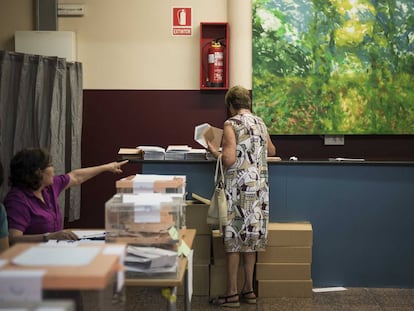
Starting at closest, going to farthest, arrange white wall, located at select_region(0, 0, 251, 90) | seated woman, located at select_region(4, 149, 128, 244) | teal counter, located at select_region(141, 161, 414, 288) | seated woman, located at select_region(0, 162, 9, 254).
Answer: seated woman, located at select_region(0, 162, 9, 254) < seated woman, located at select_region(4, 149, 128, 244) < teal counter, located at select_region(141, 161, 414, 288) < white wall, located at select_region(0, 0, 251, 90)

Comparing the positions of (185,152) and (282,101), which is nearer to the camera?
(185,152)

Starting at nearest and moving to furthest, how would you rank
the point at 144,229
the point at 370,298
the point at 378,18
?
the point at 144,229, the point at 370,298, the point at 378,18

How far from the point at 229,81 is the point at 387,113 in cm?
143

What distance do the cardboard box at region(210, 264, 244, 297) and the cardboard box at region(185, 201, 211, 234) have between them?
0.28 meters

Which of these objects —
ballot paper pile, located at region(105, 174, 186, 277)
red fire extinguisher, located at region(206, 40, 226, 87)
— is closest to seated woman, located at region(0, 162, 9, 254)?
ballot paper pile, located at region(105, 174, 186, 277)

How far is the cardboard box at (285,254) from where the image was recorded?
404cm

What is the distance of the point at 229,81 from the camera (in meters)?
4.98

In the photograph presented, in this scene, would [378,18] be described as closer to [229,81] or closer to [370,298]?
[229,81]

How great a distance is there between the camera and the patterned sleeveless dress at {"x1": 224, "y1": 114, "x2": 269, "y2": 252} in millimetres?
3812

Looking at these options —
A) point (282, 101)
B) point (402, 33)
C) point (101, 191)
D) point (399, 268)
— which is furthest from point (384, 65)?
point (101, 191)

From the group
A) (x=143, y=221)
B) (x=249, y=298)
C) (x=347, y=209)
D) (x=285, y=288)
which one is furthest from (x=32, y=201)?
(x=347, y=209)

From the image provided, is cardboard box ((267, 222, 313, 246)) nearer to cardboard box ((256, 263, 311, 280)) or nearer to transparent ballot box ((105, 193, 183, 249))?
cardboard box ((256, 263, 311, 280))

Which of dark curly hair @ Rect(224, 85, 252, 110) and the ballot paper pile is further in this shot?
dark curly hair @ Rect(224, 85, 252, 110)

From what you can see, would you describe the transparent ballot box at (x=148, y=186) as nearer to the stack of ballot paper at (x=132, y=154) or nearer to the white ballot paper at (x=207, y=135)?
the white ballot paper at (x=207, y=135)
